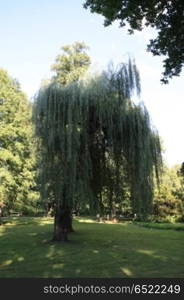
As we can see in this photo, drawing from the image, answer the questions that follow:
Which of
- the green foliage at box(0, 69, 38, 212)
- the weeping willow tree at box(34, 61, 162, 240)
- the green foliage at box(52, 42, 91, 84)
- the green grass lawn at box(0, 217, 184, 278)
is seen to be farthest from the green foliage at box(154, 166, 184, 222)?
the weeping willow tree at box(34, 61, 162, 240)

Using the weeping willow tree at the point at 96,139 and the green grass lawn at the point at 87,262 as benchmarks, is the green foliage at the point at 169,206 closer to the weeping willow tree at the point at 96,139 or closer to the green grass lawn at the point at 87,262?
the green grass lawn at the point at 87,262

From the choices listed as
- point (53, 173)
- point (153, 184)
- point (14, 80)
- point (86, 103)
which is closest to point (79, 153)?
point (53, 173)

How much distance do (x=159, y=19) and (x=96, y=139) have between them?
4304 mm

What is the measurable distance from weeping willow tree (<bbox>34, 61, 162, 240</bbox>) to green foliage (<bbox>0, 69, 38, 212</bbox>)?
1012 cm

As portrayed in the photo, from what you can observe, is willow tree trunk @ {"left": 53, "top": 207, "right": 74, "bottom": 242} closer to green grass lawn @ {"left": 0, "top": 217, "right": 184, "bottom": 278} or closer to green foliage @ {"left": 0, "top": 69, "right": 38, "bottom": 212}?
green grass lawn @ {"left": 0, "top": 217, "right": 184, "bottom": 278}

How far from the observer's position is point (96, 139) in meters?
8.84

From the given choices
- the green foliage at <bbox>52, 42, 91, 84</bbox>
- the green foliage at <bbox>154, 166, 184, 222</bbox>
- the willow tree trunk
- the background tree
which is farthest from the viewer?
the green foliage at <bbox>154, 166, 184, 222</bbox>

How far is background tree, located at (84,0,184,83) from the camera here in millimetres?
5035

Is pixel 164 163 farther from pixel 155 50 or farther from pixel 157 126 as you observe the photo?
pixel 155 50

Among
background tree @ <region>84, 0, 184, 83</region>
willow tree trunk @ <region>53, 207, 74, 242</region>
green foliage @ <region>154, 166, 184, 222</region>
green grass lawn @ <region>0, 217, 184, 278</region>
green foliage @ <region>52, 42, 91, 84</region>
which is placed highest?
green foliage @ <region>52, 42, 91, 84</region>

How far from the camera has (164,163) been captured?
9.07 meters

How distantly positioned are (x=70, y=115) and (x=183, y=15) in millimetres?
4087

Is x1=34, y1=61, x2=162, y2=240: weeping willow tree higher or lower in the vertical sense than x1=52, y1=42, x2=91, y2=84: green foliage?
lower

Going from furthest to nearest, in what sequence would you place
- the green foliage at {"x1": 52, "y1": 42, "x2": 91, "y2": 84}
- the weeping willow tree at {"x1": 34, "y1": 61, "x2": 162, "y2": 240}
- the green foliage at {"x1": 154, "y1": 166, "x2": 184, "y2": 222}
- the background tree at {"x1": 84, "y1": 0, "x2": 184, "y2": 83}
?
the green foliage at {"x1": 154, "y1": 166, "x2": 184, "y2": 222} < the green foliage at {"x1": 52, "y1": 42, "x2": 91, "y2": 84} < the weeping willow tree at {"x1": 34, "y1": 61, "x2": 162, "y2": 240} < the background tree at {"x1": 84, "y1": 0, "x2": 184, "y2": 83}
